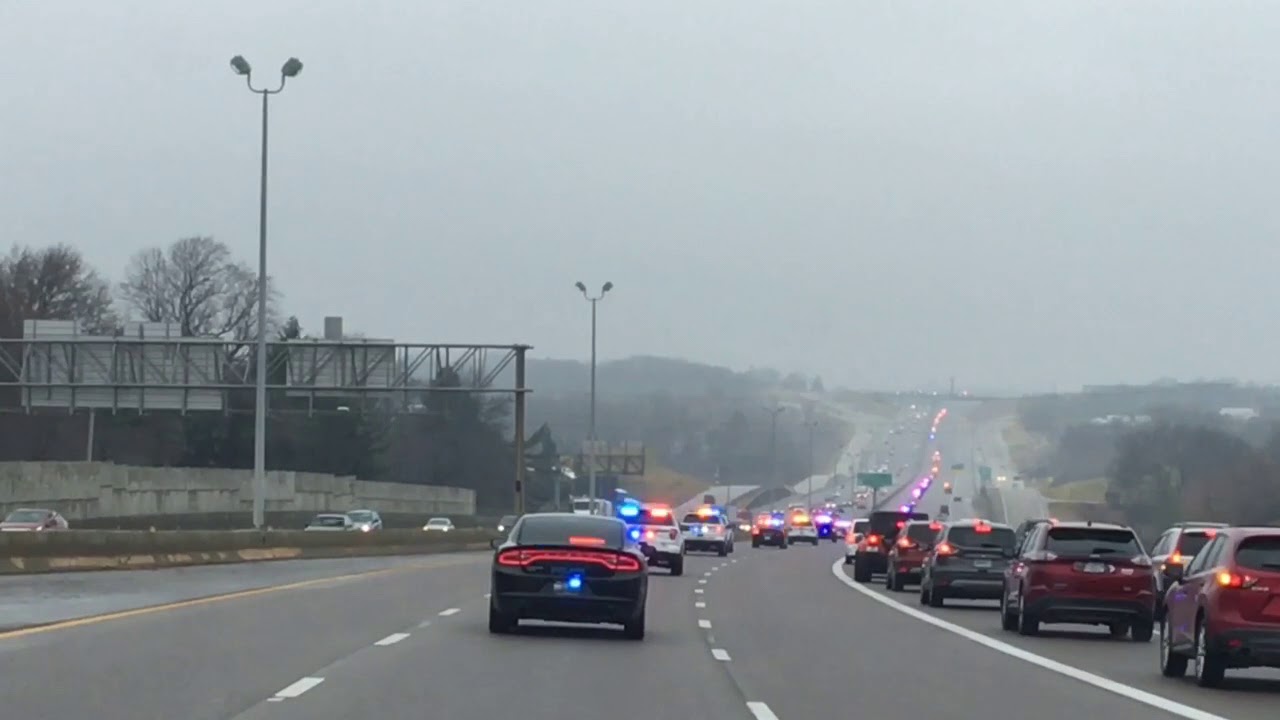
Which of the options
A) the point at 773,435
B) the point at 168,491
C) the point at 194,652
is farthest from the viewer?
the point at 773,435

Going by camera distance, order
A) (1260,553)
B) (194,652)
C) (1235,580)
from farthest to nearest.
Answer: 1. (194,652)
2. (1260,553)
3. (1235,580)

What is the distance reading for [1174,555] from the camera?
108 ft

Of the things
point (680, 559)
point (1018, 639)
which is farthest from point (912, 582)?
point (1018, 639)

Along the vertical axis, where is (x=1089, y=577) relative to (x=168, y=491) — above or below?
below

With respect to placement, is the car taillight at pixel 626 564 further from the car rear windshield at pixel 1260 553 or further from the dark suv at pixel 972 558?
the dark suv at pixel 972 558

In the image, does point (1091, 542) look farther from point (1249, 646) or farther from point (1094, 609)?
point (1249, 646)

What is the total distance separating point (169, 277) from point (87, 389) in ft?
188

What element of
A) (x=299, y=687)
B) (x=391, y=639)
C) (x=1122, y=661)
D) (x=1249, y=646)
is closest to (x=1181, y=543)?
(x=1122, y=661)

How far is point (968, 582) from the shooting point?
36375 mm

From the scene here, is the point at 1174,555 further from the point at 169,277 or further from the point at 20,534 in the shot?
the point at 169,277

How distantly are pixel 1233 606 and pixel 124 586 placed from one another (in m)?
21.6

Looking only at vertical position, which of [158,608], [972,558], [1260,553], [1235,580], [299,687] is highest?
[1260,553]

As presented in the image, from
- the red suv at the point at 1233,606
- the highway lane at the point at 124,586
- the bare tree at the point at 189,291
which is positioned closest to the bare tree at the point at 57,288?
the bare tree at the point at 189,291

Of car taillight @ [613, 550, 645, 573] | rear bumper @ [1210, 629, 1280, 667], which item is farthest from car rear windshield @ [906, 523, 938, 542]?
rear bumper @ [1210, 629, 1280, 667]
